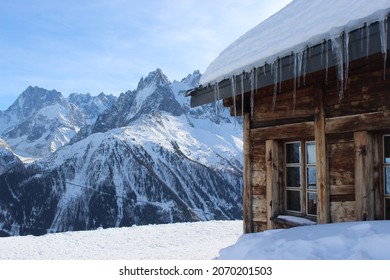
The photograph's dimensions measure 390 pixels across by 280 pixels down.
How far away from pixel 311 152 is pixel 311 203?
764mm

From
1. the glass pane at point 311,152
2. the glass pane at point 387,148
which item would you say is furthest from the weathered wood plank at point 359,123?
the glass pane at point 311,152

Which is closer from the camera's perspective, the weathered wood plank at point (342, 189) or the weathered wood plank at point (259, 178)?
the weathered wood plank at point (342, 189)

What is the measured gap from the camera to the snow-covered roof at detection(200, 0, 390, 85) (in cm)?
424

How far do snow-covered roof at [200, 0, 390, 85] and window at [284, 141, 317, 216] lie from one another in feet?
5.07

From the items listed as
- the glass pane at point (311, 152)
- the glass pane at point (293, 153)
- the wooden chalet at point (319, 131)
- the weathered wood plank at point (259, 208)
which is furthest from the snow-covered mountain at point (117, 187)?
the glass pane at point (311, 152)

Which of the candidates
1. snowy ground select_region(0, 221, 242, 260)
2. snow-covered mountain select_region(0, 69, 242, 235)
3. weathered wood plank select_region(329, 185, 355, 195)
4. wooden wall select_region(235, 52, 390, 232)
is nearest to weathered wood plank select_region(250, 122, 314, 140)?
wooden wall select_region(235, 52, 390, 232)

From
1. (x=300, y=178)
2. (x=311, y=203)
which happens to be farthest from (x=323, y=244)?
(x=300, y=178)

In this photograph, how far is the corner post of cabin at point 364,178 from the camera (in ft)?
17.0

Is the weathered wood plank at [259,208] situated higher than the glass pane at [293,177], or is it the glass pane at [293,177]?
the glass pane at [293,177]

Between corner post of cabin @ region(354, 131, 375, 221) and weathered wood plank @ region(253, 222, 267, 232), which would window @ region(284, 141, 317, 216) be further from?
corner post of cabin @ region(354, 131, 375, 221)

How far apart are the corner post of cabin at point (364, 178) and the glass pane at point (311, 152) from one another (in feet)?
3.28

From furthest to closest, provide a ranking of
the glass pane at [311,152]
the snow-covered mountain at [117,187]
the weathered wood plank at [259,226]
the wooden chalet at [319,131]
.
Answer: the snow-covered mountain at [117,187] → the weathered wood plank at [259,226] → the glass pane at [311,152] → the wooden chalet at [319,131]

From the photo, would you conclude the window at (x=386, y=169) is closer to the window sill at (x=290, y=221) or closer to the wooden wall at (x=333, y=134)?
the wooden wall at (x=333, y=134)

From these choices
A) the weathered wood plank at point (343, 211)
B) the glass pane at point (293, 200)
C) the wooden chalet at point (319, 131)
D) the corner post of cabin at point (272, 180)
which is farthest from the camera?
the corner post of cabin at point (272, 180)
